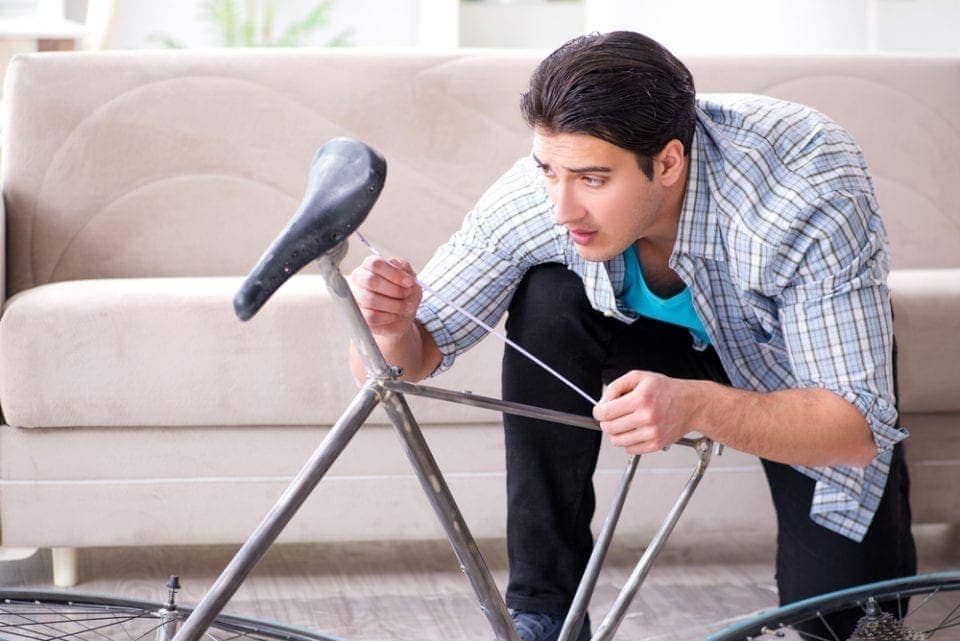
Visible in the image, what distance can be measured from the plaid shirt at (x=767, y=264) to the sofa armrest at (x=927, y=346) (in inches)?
17.7

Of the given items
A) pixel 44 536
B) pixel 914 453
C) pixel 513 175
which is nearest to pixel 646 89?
pixel 513 175

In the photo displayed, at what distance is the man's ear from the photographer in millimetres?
1278

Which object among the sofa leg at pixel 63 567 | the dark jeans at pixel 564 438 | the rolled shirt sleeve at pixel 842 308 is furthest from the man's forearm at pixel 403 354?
the sofa leg at pixel 63 567

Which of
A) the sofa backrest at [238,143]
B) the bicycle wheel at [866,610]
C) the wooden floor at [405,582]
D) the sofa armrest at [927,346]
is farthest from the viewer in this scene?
the sofa backrest at [238,143]

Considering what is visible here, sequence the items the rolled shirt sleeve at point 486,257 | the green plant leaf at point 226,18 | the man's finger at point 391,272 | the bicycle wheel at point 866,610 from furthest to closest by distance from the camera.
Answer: the green plant leaf at point 226,18 < the rolled shirt sleeve at point 486,257 < the man's finger at point 391,272 < the bicycle wheel at point 866,610

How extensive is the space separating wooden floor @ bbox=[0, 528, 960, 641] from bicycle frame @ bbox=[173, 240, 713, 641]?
27.5 inches

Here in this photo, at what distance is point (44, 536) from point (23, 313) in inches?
13.5

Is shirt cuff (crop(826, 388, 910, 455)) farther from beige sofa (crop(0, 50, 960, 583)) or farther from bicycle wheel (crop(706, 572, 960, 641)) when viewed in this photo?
beige sofa (crop(0, 50, 960, 583))

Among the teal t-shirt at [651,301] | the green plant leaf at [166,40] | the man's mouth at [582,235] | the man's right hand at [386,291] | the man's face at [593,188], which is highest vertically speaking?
the man's face at [593,188]

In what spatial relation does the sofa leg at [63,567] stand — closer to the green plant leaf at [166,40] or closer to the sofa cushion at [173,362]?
the sofa cushion at [173,362]

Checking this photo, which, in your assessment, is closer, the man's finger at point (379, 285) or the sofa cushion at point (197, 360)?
the man's finger at point (379, 285)

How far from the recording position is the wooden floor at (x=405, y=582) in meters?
1.79

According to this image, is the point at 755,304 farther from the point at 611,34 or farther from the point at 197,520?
the point at 197,520

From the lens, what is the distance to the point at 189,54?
93.5 inches
